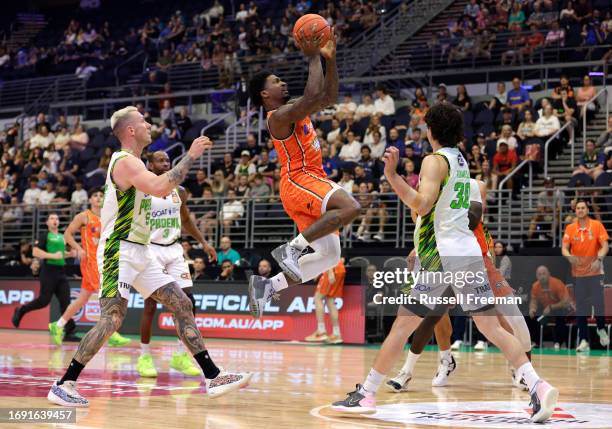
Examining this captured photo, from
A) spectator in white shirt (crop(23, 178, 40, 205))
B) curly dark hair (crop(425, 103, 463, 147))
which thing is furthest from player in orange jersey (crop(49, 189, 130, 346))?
spectator in white shirt (crop(23, 178, 40, 205))

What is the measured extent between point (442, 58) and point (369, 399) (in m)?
17.7

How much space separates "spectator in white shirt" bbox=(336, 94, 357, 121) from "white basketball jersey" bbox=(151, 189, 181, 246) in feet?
40.1

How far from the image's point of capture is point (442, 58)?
77.2 ft

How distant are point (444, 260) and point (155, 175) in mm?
2236

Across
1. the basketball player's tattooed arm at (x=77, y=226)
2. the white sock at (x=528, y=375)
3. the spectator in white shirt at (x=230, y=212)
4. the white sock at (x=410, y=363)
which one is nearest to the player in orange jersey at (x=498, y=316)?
the white sock at (x=410, y=363)

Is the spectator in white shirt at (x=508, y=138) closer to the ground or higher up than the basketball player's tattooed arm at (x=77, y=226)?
higher up

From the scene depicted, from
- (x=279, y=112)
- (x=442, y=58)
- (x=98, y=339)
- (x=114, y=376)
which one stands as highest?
(x=442, y=58)

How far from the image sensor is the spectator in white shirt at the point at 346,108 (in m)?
22.3

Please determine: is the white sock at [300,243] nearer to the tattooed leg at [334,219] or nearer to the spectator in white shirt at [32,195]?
the tattooed leg at [334,219]

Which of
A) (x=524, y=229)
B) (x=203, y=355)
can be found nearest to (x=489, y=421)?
(x=203, y=355)

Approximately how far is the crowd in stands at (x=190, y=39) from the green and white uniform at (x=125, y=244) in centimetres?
1875

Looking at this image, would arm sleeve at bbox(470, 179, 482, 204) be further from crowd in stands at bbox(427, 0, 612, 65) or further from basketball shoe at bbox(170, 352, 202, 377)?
crowd in stands at bbox(427, 0, 612, 65)

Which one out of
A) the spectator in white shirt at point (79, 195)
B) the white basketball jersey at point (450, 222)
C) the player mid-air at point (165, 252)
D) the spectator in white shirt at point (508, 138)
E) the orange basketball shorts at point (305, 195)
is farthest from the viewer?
the spectator in white shirt at point (79, 195)

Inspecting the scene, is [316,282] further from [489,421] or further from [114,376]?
[489,421]
